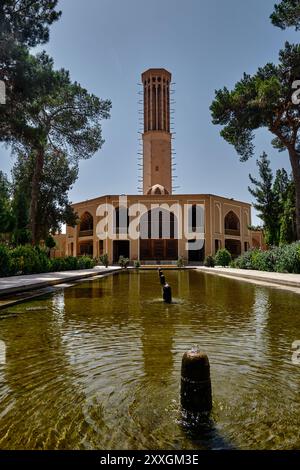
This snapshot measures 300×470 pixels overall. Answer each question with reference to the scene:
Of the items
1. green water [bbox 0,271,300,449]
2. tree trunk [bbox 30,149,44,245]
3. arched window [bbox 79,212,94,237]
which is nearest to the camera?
green water [bbox 0,271,300,449]

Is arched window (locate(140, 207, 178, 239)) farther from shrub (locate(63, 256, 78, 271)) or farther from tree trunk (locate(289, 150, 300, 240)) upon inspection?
tree trunk (locate(289, 150, 300, 240))

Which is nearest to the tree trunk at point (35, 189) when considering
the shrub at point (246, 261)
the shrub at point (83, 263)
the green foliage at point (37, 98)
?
the green foliage at point (37, 98)

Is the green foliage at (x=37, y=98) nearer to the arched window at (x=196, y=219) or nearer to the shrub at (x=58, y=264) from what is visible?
the shrub at (x=58, y=264)

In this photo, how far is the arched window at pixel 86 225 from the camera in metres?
41.8

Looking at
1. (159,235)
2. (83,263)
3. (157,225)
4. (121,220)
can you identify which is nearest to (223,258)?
(159,235)

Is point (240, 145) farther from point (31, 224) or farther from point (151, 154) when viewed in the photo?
point (151, 154)

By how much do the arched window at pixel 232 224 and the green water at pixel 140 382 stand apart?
36.5m

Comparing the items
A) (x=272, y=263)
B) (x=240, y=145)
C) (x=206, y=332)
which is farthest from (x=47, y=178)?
(x=206, y=332)

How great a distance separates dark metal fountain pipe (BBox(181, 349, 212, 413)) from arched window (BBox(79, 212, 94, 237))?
1564 inches

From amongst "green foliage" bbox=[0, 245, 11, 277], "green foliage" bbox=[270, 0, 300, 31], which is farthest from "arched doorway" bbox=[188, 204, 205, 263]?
"green foliage" bbox=[0, 245, 11, 277]

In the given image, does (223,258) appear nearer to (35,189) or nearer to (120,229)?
(120,229)

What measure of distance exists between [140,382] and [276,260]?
16.9 m

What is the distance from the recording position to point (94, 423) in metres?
2.17

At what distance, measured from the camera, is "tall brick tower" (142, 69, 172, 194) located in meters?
47.0
